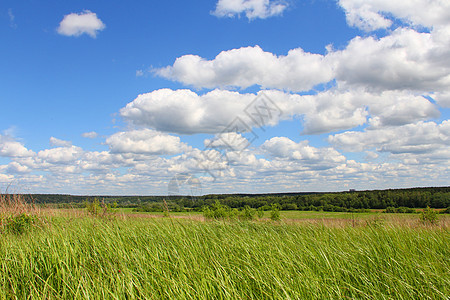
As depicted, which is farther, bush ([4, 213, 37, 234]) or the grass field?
bush ([4, 213, 37, 234])

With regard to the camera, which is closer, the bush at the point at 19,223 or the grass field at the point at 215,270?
the grass field at the point at 215,270

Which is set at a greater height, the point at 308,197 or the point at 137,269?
the point at 137,269

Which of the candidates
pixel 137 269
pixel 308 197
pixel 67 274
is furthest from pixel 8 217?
pixel 308 197

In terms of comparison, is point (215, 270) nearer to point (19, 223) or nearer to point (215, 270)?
point (215, 270)

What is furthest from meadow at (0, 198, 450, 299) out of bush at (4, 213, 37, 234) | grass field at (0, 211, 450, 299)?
bush at (4, 213, 37, 234)

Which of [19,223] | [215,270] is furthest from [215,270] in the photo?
[19,223]

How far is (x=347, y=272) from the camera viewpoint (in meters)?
4.41

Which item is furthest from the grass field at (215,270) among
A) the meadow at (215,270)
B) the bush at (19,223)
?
the bush at (19,223)

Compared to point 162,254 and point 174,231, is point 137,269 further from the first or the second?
point 174,231

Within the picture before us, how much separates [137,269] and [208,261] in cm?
110

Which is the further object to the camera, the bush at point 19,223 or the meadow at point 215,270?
the bush at point 19,223

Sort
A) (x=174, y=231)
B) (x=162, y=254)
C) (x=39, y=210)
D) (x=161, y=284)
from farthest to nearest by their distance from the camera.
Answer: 1. (x=39, y=210)
2. (x=174, y=231)
3. (x=162, y=254)
4. (x=161, y=284)

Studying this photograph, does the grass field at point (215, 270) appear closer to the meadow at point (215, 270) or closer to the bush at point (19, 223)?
the meadow at point (215, 270)

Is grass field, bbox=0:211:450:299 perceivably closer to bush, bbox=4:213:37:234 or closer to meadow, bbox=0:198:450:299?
meadow, bbox=0:198:450:299
